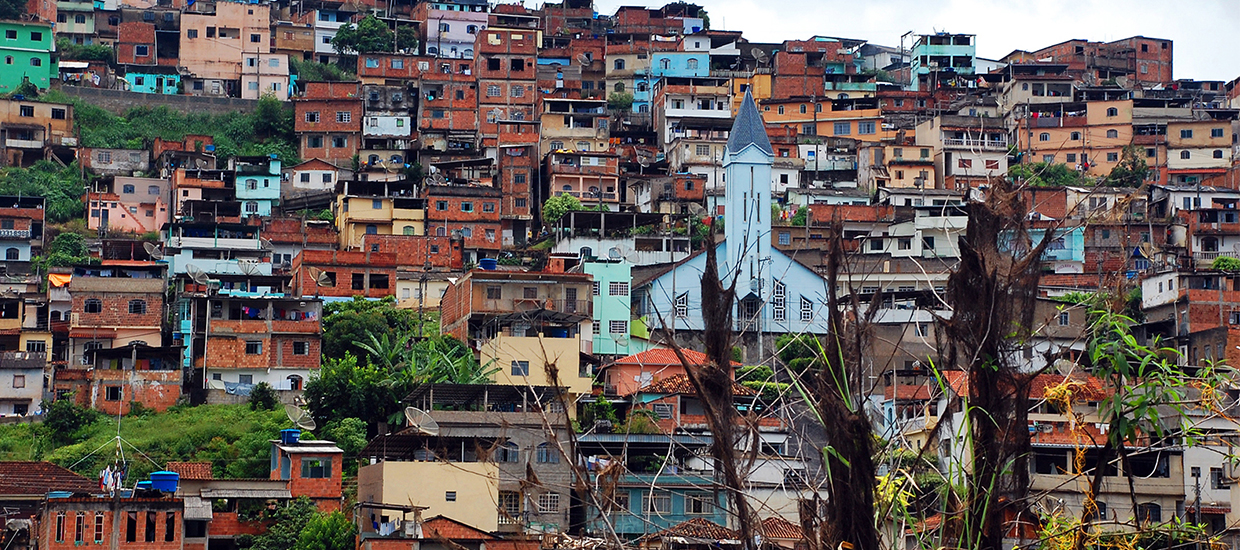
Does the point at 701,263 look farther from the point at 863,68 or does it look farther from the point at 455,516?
the point at 863,68

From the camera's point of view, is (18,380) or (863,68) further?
(863,68)

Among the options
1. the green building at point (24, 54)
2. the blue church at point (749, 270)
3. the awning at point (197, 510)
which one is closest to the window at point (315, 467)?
the awning at point (197, 510)

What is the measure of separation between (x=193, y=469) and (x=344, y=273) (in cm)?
1585

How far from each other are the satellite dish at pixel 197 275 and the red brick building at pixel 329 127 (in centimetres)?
1415

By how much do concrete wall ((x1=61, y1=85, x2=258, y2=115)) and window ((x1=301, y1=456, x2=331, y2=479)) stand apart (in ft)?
116

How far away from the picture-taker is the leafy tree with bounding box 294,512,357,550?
3177 centimetres

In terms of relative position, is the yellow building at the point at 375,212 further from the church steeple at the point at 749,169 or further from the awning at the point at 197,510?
the awning at the point at 197,510

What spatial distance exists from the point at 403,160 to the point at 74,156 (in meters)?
12.2

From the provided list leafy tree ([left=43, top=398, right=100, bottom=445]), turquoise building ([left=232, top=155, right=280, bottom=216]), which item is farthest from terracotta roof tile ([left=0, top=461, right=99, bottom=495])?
turquoise building ([left=232, top=155, right=280, bottom=216])

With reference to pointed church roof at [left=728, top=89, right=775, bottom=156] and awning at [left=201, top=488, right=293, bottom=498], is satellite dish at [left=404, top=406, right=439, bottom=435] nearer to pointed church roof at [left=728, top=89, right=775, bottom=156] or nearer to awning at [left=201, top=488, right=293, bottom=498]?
awning at [left=201, top=488, right=293, bottom=498]

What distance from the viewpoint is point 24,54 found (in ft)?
220

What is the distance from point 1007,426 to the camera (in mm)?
7637

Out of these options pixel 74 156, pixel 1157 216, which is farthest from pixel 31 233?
pixel 1157 216

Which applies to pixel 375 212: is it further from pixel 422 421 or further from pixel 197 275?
pixel 422 421
